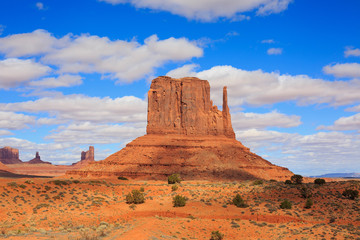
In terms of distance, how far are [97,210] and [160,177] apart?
50607 mm

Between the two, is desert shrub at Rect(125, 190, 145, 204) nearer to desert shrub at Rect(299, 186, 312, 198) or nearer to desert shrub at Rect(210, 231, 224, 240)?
desert shrub at Rect(210, 231, 224, 240)

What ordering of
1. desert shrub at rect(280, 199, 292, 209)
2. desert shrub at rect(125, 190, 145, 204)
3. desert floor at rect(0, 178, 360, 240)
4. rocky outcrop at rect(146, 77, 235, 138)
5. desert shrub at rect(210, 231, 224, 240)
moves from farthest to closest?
rocky outcrop at rect(146, 77, 235, 138) → desert shrub at rect(125, 190, 145, 204) → desert shrub at rect(280, 199, 292, 209) → desert floor at rect(0, 178, 360, 240) → desert shrub at rect(210, 231, 224, 240)

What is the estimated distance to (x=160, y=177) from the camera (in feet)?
290

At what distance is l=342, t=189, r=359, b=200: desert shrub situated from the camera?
4062cm

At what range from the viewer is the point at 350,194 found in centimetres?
4109

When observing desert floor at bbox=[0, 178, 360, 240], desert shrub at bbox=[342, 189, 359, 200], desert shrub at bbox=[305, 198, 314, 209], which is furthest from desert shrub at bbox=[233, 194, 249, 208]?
desert shrub at bbox=[342, 189, 359, 200]

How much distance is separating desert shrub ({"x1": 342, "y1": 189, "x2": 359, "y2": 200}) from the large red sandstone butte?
47112 mm

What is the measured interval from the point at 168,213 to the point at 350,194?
65.8 ft

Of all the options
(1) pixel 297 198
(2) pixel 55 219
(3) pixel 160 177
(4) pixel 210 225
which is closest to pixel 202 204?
(4) pixel 210 225

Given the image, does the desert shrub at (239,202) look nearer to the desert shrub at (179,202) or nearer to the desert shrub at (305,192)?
the desert shrub at (179,202)

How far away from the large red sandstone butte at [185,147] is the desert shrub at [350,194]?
1855 inches

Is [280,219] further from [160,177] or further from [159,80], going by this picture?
[159,80]

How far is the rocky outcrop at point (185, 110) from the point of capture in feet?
368

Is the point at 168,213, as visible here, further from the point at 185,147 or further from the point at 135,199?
the point at 185,147
